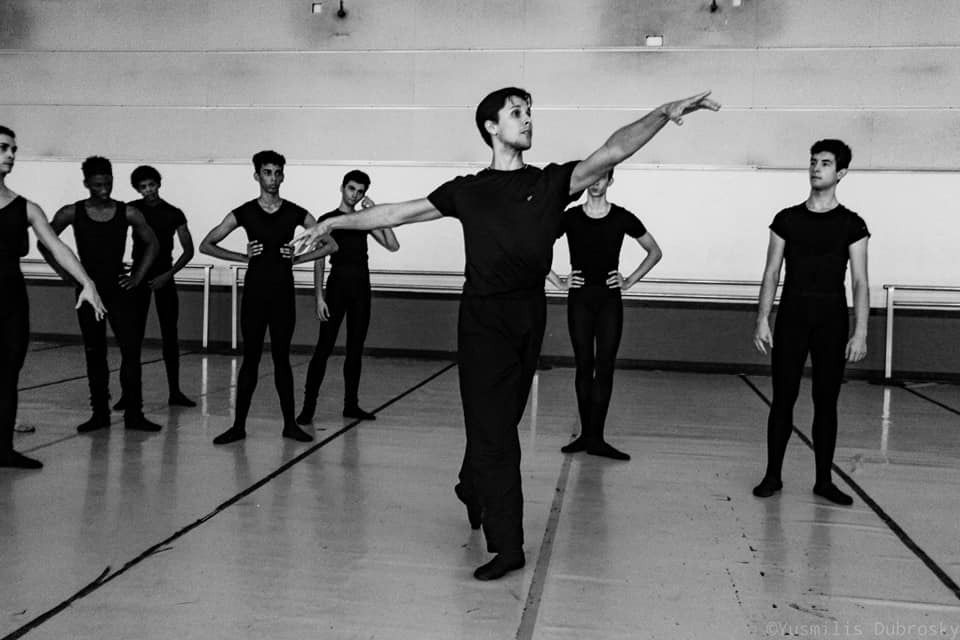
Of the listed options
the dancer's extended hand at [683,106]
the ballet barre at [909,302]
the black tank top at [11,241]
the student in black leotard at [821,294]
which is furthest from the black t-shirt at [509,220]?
the ballet barre at [909,302]

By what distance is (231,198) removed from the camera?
11242mm

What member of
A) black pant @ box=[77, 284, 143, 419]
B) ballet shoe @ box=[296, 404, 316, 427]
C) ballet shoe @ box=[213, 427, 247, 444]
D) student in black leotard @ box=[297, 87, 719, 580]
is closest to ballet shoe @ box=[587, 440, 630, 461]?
ballet shoe @ box=[296, 404, 316, 427]

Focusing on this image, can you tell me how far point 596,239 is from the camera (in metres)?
5.69

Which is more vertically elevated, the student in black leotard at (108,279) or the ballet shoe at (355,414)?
the student in black leotard at (108,279)

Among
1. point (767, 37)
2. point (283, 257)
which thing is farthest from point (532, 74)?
point (283, 257)

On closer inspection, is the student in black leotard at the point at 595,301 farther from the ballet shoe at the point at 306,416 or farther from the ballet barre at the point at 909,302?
the ballet barre at the point at 909,302

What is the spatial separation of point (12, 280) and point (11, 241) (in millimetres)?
190

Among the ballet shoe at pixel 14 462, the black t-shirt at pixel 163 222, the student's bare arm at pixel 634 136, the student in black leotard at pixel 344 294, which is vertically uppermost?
the student's bare arm at pixel 634 136

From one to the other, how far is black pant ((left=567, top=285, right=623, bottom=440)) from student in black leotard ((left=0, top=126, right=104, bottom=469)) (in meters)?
2.61

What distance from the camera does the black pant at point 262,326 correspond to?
228 inches

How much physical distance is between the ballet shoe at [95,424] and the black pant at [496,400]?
3.48 meters

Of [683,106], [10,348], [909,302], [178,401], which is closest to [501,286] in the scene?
[683,106]

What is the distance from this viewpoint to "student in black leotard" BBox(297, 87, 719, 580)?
3418mm

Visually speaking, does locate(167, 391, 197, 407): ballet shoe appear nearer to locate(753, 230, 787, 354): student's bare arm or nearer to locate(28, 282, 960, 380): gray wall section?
→ locate(28, 282, 960, 380): gray wall section
